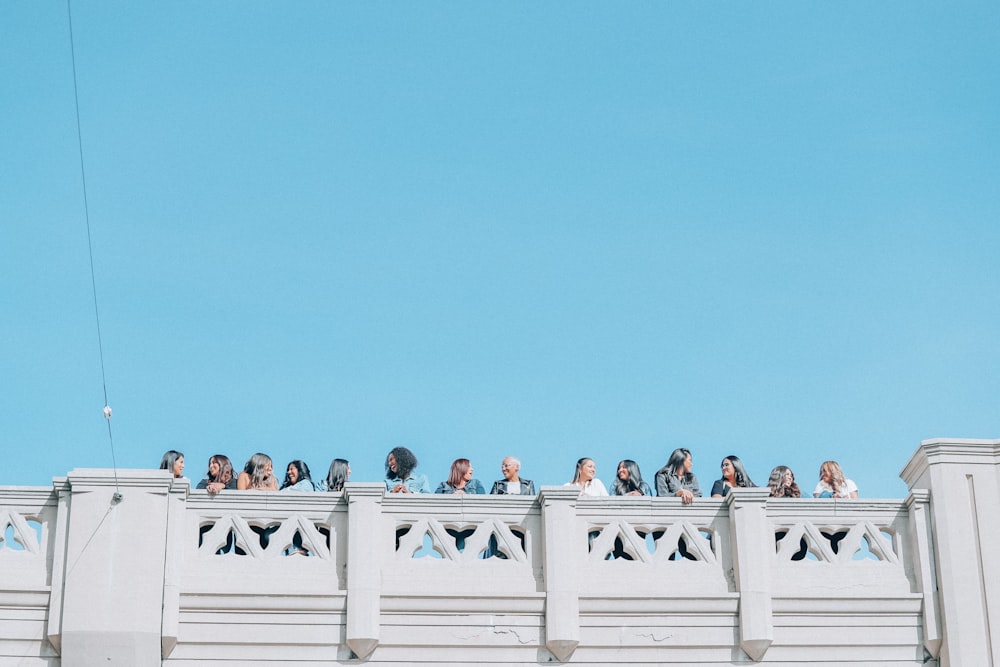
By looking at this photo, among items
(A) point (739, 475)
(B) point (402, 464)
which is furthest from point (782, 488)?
(B) point (402, 464)

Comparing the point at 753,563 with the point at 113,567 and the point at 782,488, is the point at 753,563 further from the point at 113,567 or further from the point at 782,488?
the point at 113,567

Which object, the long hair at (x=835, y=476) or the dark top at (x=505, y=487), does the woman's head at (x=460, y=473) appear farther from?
the long hair at (x=835, y=476)

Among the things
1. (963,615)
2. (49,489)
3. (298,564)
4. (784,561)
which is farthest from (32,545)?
(963,615)

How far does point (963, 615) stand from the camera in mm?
27172

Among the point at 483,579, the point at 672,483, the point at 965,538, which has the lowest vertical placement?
the point at 483,579

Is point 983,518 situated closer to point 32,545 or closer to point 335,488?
point 335,488

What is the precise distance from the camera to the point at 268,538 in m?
27.3

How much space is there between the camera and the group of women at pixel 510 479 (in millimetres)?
28016

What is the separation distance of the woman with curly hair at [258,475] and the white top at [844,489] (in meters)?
7.41

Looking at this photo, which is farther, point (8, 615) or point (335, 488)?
point (335, 488)

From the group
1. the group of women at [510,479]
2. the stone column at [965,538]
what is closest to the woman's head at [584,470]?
the group of women at [510,479]

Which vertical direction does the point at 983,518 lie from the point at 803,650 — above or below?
above

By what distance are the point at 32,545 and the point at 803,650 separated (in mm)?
9927

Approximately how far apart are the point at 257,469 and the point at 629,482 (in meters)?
4.99
